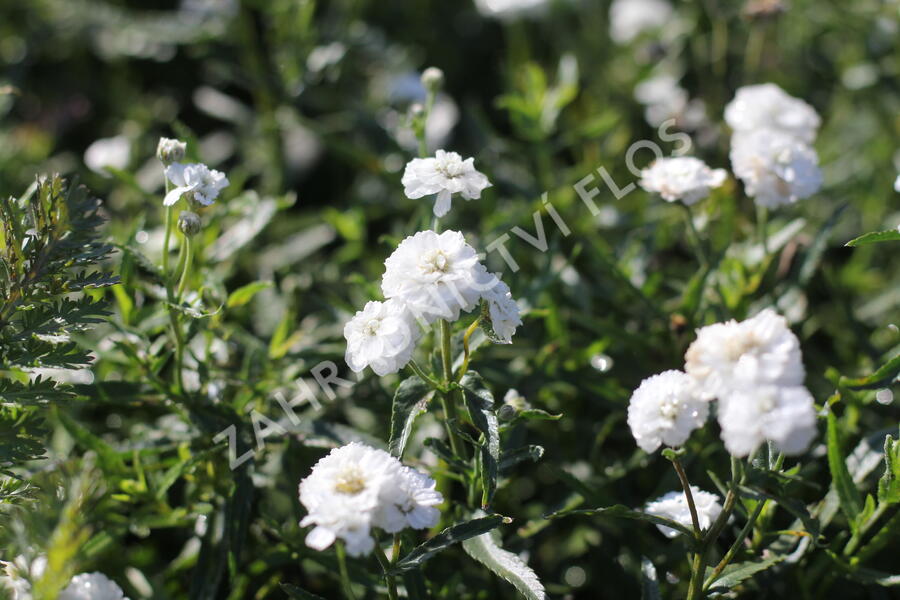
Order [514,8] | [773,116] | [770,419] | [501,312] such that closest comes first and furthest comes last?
[770,419], [501,312], [773,116], [514,8]

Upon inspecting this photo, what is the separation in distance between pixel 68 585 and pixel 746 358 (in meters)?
1.15

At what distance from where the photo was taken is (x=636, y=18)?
317cm

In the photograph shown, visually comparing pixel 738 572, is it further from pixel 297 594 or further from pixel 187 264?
pixel 187 264

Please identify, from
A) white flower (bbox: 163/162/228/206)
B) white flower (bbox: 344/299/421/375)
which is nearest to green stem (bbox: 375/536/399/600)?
white flower (bbox: 344/299/421/375)

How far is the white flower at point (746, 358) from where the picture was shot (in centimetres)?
114

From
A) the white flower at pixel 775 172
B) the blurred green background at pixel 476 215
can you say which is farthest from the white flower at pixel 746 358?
the white flower at pixel 775 172

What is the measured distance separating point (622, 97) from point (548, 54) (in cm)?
68

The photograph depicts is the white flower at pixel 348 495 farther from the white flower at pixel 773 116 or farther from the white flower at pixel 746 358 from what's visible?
the white flower at pixel 773 116

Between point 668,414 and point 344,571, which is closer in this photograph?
point 668,414

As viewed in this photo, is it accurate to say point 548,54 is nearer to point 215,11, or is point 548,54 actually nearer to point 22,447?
point 215,11

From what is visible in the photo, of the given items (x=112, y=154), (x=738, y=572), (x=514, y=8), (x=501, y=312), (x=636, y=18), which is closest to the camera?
(x=501, y=312)

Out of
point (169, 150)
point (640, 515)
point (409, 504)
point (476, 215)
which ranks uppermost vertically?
point (169, 150)

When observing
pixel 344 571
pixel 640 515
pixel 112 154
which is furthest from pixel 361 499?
pixel 112 154

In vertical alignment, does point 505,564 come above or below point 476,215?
above
